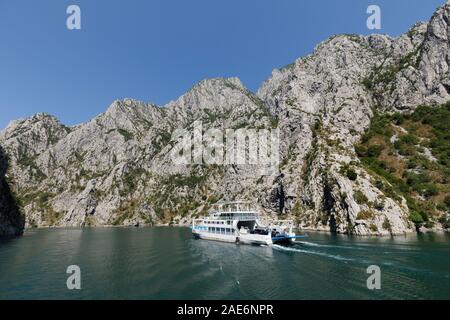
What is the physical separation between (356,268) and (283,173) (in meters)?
134

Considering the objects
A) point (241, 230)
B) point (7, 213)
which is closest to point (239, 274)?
point (241, 230)

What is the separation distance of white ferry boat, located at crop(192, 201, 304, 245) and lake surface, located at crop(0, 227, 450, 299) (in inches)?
473

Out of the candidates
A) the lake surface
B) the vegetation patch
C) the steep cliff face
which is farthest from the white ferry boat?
the steep cliff face

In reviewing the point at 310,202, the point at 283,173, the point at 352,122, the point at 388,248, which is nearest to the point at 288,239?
the point at 388,248

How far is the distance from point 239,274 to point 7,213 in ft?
460

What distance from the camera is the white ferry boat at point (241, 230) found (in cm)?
8458

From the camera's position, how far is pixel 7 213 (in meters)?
141

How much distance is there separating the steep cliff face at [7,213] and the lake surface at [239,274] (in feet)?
259

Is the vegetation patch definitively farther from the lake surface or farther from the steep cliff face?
the steep cliff face

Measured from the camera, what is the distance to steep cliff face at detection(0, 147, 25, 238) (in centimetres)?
13438

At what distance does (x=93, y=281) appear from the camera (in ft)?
152

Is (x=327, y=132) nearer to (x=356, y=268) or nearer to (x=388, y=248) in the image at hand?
(x=388, y=248)

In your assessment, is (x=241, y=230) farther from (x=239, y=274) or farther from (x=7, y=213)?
(x=7, y=213)

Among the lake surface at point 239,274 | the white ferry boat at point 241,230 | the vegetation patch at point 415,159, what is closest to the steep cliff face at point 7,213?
the lake surface at point 239,274
